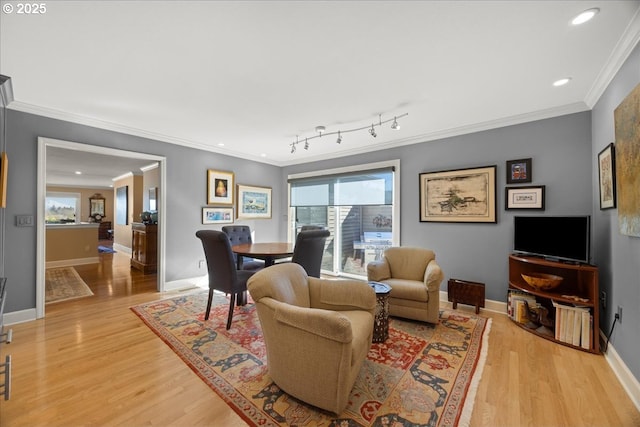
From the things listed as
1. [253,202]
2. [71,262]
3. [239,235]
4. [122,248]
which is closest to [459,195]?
[239,235]

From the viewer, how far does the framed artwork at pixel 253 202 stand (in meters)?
5.11

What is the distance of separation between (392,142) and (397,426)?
3.68 metres

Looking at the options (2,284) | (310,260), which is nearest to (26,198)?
(2,284)

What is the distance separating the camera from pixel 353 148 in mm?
4652

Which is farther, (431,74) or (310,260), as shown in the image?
(310,260)

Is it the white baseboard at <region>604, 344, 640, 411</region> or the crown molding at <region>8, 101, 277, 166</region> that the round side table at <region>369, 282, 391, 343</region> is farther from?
the crown molding at <region>8, 101, 277, 166</region>

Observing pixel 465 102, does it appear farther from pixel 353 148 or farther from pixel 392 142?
pixel 353 148

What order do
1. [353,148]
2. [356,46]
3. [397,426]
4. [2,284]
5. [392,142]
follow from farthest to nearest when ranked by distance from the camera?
[353,148] → [392,142] → [356,46] → [2,284] → [397,426]

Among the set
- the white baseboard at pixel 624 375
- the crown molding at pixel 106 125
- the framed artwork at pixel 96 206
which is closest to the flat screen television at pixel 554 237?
the white baseboard at pixel 624 375

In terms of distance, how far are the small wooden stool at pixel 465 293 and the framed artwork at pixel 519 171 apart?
134 centimetres

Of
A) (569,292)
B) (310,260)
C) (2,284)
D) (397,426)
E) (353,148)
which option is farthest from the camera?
(353,148)

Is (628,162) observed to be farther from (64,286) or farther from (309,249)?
(64,286)

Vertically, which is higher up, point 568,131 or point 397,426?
point 568,131

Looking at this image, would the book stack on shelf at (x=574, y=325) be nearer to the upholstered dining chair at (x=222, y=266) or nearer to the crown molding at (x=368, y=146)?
the crown molding at (x=368, y=146)
